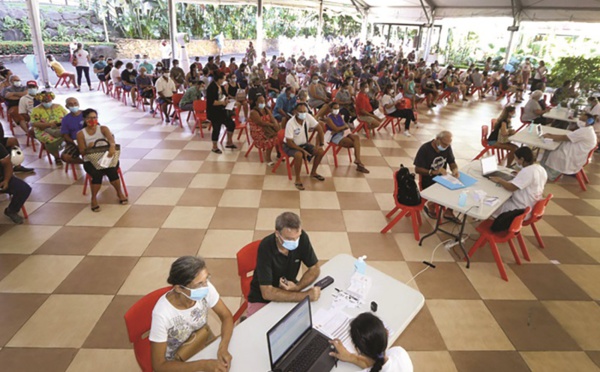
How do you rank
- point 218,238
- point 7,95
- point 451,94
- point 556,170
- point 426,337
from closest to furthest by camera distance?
point 426,337 < point 218,238 < point 556,170 < point 7,95 < point 451,94

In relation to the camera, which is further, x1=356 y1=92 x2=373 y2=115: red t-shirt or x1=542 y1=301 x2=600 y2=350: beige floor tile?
x1=356 y1=92 x2=373 y2=115: red t-shirt

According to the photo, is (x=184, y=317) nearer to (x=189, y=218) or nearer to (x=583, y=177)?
(x=189, y=218)

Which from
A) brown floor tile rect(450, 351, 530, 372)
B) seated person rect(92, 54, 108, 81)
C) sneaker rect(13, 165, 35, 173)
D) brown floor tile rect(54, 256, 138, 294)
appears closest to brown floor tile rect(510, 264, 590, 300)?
brown floor tile rect(450, 351, 530, 372)

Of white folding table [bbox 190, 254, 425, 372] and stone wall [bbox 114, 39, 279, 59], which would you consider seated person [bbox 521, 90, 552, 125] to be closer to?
white folding table [bbox 190, 254, 425, 372]

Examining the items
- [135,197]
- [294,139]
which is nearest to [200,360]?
[135,197]

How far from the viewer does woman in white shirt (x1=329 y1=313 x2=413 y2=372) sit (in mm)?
1688

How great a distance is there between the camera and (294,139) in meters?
5.61

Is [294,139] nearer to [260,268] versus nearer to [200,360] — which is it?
[260,268]

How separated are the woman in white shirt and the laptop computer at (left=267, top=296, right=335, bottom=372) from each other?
0.34 feet

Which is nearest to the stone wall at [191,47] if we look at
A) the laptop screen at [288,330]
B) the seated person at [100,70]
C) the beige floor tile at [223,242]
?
the seated person at [100,70]

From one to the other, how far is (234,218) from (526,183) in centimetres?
341

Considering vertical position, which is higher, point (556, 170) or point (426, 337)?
point (556, 170)

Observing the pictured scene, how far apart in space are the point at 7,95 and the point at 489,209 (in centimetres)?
863

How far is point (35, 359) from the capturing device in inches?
101
